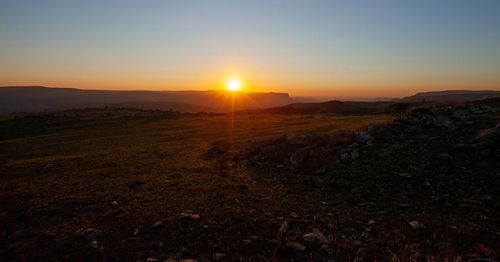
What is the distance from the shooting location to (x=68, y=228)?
8.91m

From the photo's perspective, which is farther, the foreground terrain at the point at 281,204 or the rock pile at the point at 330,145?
the rock pile at the point at 330,145

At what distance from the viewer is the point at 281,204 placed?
10.2m

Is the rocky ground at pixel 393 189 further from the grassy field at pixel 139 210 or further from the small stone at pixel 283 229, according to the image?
the grassy field at pixel 139 210

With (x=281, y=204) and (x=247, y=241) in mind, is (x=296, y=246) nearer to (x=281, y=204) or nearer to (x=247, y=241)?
(x=247, y=241)

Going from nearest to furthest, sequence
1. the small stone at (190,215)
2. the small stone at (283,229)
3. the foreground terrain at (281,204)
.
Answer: the foreground terrain at (281,204), the small stone at (283,229), the small stone at (190,215)

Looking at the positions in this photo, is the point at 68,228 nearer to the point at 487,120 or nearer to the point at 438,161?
the point at 438,161

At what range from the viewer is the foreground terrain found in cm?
722

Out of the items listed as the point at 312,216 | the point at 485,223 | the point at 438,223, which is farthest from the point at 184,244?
the point at 485,223

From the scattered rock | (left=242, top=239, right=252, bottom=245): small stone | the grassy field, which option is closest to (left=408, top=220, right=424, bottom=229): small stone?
the scattered rock

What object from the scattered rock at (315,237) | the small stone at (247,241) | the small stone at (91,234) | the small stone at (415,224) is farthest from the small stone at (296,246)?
the small stone at (91,234)

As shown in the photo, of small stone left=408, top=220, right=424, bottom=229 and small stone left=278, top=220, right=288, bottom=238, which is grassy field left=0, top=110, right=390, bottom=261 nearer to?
small stone left=278, top=220, right=288, bottom=238

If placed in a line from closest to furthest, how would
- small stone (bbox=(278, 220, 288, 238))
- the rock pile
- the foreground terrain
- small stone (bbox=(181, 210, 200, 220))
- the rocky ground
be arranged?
the rocky ground < the foreground terrain < small stone (bbox=(278, 220, 288, 238)) < small stone (bbox=(181, 210, 200, 220)) < the rock pile

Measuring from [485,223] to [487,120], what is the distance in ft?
41.3

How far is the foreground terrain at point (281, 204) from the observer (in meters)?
7.22
